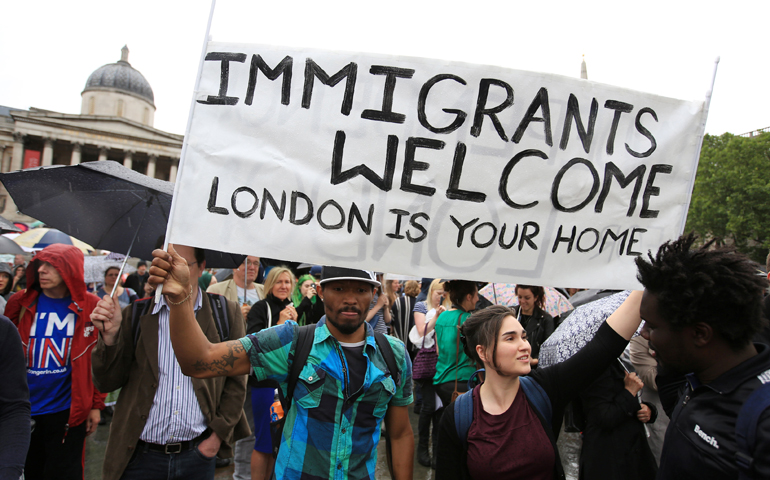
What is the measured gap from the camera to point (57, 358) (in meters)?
3.10

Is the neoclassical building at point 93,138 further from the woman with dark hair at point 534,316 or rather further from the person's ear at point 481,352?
the person's ear at point 481,352

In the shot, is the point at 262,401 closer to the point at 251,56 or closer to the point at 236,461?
the point at 236,461

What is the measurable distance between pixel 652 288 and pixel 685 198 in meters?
0.70

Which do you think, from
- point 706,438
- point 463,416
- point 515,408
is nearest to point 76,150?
point 463,416

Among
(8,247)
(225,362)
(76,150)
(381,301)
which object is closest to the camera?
(225,362)

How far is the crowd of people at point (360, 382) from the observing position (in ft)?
4.96

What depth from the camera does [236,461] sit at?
3.92m

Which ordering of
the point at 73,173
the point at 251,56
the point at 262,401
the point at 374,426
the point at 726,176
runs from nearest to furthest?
the point at 251,56, the point at 374,426, the point at 73,173, the point at 262,401, the point at 726,176

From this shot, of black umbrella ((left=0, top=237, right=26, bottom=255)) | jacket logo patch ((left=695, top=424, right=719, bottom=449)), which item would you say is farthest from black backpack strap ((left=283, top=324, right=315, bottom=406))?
black umbrella ((left=0, top=237, right=26, bottom=255))

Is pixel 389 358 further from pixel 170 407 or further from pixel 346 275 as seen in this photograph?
pixel 170 407

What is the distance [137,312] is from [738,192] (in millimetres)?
40233

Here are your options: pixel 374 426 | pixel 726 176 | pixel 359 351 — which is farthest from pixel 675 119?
pixel 726 176

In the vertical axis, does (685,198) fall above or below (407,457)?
above

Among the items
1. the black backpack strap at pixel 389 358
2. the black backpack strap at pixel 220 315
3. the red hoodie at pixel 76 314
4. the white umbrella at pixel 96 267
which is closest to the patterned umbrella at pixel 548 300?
the black backpack strap at pixel 389 358
